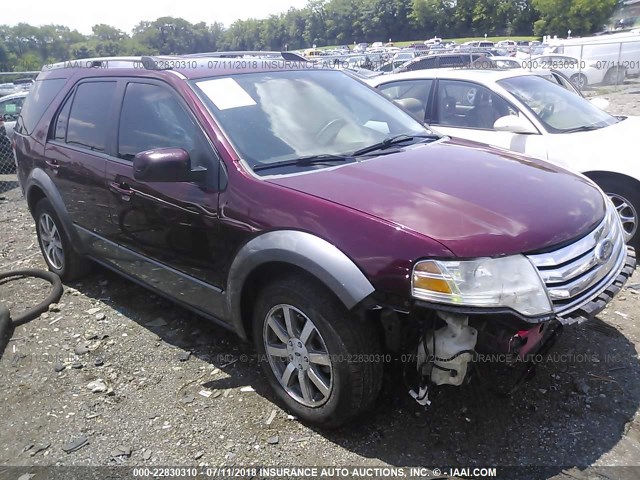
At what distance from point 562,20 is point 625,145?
7676 cm

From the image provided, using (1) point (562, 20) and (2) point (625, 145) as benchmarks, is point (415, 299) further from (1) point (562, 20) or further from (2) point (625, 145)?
(1) point (562, 20)

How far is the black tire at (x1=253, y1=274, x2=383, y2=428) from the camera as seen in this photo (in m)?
2.53

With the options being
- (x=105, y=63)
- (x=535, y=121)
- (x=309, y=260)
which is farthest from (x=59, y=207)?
(x=535, y=121)

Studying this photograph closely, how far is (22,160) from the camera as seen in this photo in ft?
16.2

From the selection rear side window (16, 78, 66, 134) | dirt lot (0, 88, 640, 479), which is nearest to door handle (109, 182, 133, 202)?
dirt lot (0, 88, 640, 479)

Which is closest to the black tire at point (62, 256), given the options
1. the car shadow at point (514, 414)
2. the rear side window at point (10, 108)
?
the car shadow at point (514, 414)

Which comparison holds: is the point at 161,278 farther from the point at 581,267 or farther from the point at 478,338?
the point at 581,267

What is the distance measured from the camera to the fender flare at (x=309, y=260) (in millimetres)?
2408

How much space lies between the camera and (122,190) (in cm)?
362

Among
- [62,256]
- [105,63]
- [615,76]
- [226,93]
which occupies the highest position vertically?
[105,63]

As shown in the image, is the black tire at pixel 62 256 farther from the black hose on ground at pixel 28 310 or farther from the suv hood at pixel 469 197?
the suv hood at pixel 469 197

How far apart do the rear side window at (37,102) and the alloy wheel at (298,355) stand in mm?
3045

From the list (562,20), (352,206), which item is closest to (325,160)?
(352,206)

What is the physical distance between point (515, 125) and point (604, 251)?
2.75m
